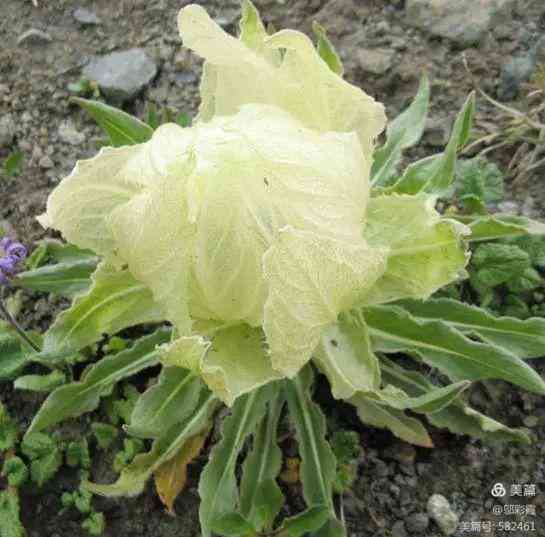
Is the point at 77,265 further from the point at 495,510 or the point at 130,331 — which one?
the point at 495,510

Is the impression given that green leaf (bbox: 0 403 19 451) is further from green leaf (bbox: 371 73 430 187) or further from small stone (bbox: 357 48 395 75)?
small stone (bbox: 357 48 395 75)

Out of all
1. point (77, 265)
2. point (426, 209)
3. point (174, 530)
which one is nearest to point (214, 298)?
point (426, 209)

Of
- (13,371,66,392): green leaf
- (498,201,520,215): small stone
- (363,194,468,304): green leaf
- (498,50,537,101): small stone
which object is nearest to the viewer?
(363,194,468,304): green leaf

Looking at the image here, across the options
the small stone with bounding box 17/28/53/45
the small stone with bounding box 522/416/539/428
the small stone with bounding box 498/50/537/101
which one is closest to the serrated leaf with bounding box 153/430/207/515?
the small stone with bounding box 522/416/539/428

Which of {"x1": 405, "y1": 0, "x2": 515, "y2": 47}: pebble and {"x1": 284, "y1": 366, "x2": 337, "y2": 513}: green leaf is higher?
{"x1": 405, "y1": 0, "x2": 515, "y2": 47}: pebble

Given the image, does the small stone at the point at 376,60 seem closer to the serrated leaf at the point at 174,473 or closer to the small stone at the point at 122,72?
the small stone at the point at 122,72

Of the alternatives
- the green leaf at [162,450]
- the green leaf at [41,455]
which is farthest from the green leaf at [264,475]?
the green leaf at [41,455]

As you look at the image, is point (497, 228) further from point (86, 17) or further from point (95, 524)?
point (86, 17)

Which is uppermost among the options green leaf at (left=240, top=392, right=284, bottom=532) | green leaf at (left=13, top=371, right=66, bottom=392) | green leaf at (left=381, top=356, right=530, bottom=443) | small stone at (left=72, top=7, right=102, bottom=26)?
small stone at (left=72, top=7, right=102, bottom=26)
